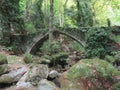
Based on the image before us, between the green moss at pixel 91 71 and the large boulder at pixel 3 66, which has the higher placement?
the green moss at pixel 91 71

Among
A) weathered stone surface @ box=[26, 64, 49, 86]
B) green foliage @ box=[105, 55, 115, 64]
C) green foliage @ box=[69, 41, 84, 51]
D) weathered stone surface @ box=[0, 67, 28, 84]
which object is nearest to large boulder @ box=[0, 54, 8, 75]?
weathered stone surface @ box=[0, 67, 28, 84]

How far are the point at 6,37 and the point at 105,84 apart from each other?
14.7m

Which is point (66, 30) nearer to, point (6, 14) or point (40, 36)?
point (40, 36)

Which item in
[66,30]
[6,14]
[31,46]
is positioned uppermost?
[6,14]

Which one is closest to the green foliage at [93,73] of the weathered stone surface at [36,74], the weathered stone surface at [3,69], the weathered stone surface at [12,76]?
the weathered stone surface at [36,74]

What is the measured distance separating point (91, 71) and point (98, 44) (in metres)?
9.48

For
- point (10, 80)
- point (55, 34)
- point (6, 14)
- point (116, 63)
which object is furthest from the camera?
point (55, 34)

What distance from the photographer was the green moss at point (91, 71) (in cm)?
611

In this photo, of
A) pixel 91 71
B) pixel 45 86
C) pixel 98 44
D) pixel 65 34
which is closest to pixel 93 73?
pixel 91 71

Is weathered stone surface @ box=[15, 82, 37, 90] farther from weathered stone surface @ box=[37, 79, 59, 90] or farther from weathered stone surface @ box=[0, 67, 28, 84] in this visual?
weathered stone surface @ box=[0, 67, 28, 84]

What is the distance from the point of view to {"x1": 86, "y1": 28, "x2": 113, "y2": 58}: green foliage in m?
15.4

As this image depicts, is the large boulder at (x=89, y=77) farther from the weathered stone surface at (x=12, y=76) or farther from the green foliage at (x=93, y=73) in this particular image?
the weathered stone surface at (x=12, y=76)

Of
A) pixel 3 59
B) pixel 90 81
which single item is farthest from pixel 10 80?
pixel 90 81

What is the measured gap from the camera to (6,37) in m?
19.9
